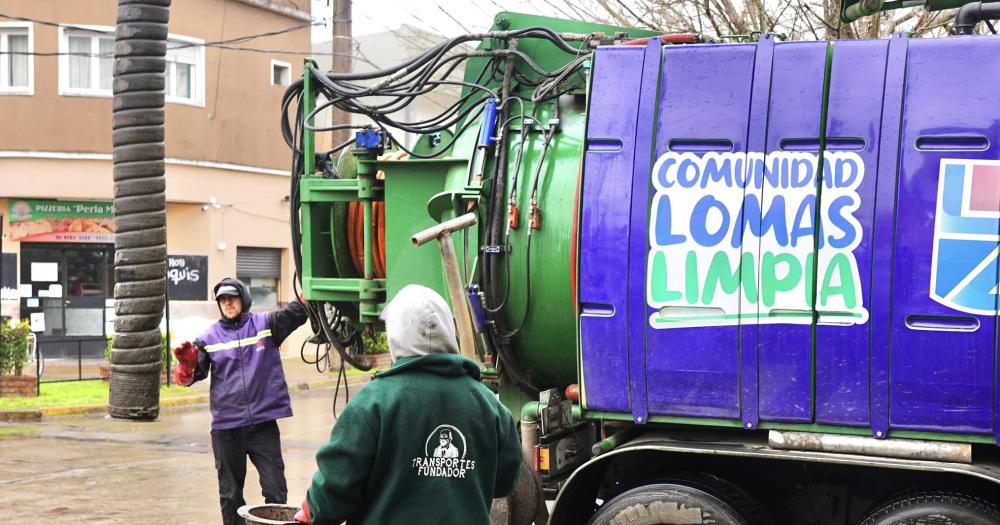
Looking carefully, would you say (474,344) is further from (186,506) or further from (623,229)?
(186,506)

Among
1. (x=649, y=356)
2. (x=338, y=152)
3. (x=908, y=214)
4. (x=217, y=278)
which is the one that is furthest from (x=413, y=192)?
(x=217, y=278)

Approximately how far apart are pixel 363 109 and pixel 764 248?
2.73 m

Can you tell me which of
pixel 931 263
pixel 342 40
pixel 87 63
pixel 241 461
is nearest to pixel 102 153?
pixel 87 63

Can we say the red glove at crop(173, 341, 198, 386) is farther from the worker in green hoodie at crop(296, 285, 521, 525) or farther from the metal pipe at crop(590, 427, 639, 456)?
the worker in green hoodie at crop(296, 285, 521, 525)

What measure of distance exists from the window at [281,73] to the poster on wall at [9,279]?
21.9ft

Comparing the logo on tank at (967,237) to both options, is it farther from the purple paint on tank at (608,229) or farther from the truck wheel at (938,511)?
the purple paint on tank at (608,229)

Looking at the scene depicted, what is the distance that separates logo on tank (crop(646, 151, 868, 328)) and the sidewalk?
593cm

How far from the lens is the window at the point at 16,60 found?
72.3 ft

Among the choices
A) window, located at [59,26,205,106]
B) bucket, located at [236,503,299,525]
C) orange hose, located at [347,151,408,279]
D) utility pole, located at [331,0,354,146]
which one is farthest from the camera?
window, located at [59,26,205,106]

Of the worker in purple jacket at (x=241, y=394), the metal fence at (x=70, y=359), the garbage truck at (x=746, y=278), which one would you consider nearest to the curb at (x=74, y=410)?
the metal fence at (x=70, y=359)

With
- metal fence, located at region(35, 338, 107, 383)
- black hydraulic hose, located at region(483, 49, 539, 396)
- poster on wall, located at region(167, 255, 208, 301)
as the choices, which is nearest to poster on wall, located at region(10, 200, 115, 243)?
Result: metal fence, located at region(35, 338, 107, 383)

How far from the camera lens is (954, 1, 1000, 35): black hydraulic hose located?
18.3 ft

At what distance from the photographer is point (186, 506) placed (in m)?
9.51

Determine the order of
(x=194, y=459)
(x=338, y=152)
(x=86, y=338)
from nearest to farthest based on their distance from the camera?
(x=338, y=152)
(x=194, y=459)
(x=86, y=338)
